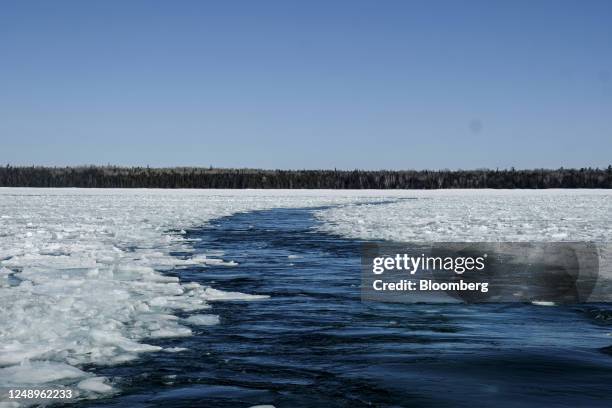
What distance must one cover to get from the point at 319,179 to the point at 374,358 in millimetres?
68521

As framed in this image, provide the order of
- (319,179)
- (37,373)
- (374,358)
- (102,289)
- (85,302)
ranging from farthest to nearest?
(319,179) → (102,289) → (85,302) → (374,358) → (37,373)

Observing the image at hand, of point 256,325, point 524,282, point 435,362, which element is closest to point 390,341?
point 435,362

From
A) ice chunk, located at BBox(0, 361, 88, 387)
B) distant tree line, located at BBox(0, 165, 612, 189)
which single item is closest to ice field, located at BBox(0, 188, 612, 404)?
ice chunk, located at BBox(0, 361, 88, 387)

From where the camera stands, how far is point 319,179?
73750 millimetres

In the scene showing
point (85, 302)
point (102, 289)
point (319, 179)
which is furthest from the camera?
point (319, 179)

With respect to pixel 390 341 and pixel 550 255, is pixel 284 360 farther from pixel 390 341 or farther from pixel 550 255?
pixel 550 255

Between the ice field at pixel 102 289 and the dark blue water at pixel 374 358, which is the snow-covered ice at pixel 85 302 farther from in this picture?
the dark blue water at pixel 374 358

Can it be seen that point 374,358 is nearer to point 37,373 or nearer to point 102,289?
point 37,373

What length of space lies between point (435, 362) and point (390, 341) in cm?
75

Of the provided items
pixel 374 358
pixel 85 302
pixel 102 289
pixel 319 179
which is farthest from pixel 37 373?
pixel 319 179

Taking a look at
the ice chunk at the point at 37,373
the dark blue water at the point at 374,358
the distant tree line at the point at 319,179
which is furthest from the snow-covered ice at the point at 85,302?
the distant tree line at the point at 319,179

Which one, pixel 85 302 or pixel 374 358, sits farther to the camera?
pixel 85 302

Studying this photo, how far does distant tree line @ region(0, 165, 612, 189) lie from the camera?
74500 millimetres

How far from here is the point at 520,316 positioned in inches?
275
